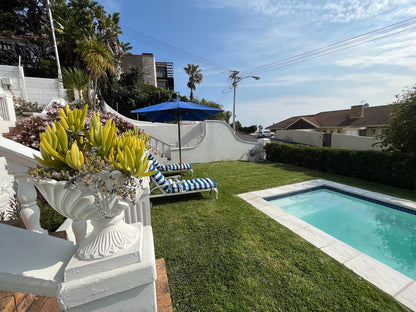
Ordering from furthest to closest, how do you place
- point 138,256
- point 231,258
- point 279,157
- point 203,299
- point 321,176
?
point 279,157 → point 321,176 → point 231,258 → point 203,299 → point 138,256

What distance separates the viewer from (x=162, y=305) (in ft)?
5.92

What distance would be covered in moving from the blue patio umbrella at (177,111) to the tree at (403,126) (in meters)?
7.88

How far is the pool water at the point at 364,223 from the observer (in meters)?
4.25

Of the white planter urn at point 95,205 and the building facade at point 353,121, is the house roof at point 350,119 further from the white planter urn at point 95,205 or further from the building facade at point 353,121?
the white planter urn at point 95,205

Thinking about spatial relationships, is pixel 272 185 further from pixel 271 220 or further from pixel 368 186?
pixel 368 186

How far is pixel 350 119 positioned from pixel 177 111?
104ft

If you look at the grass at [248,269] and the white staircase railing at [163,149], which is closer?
the grass at [248,269]

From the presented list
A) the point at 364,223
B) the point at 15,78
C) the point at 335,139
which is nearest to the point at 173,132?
the point at 15,78

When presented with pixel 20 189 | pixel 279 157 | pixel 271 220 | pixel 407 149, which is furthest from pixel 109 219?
pixel 279 157

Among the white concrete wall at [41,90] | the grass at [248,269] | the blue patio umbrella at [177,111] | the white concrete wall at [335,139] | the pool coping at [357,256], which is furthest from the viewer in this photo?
the white concrete wall at [335,139]

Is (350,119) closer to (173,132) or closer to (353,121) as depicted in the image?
(353,121)

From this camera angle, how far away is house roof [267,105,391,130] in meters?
24.6

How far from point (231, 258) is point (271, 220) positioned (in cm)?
183

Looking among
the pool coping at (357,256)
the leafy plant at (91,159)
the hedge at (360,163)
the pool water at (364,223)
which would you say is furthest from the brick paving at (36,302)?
the hedge at (360,163)
